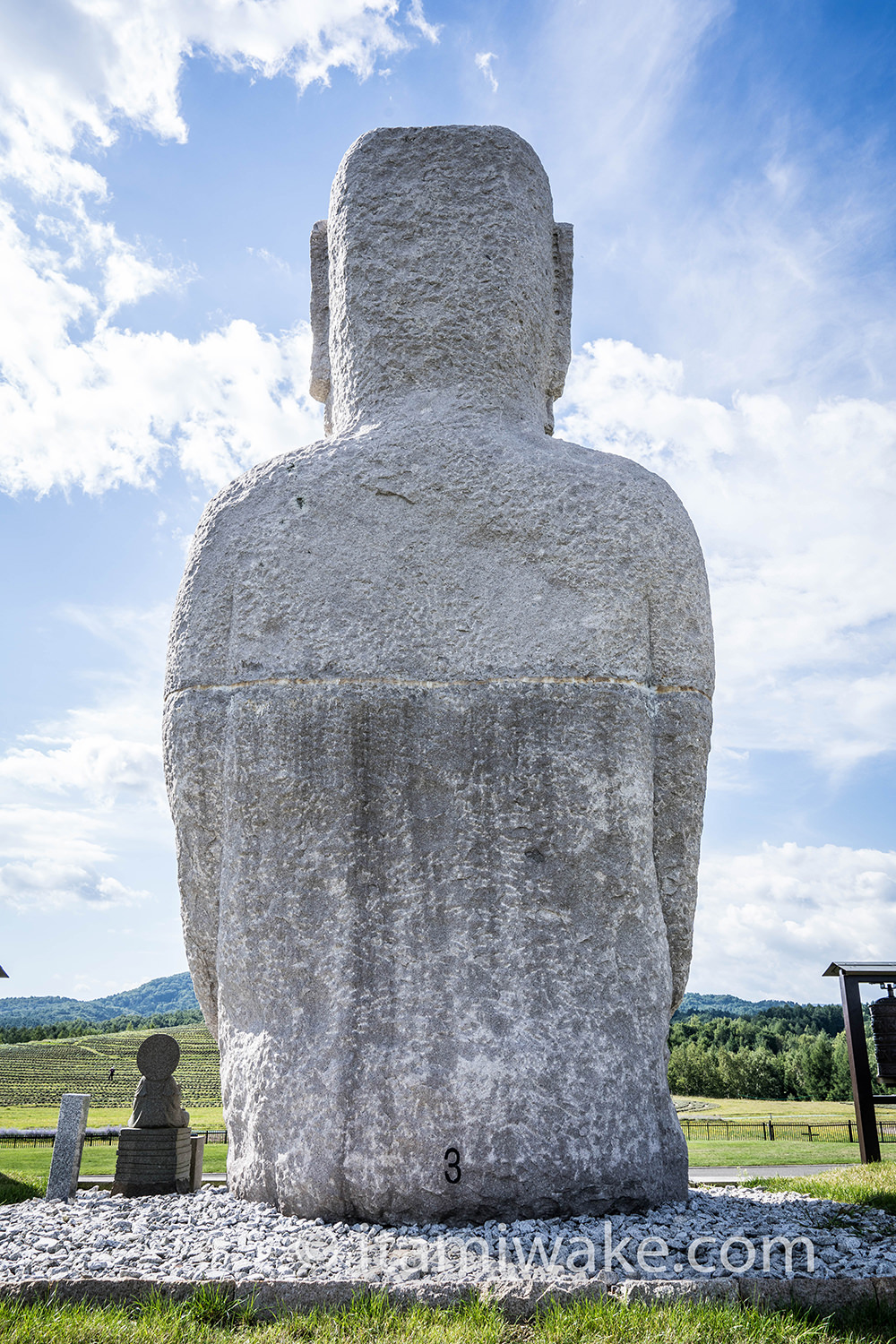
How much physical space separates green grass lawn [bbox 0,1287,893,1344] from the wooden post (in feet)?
22.1

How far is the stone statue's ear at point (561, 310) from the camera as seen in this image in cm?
588

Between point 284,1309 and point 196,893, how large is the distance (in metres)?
2.04

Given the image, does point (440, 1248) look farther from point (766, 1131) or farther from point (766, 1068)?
point (766, 1068)

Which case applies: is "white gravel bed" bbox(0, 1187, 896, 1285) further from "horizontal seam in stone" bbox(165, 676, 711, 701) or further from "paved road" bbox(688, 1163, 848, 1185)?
"paved road" bbox(688, 1163, 848, 1185)

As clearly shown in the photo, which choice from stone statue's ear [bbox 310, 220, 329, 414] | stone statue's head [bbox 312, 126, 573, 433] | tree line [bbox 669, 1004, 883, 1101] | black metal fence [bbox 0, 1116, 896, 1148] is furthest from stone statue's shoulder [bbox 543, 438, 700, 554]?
tree line [bbox 669, 1004, 883, 1101]

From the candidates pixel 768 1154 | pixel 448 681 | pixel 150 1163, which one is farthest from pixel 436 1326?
pixel 768 1154

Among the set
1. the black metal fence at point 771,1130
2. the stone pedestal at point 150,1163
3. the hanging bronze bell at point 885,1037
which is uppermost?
the hanging bronze bell at point 885,1037

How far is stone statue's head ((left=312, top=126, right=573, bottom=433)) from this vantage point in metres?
5.26

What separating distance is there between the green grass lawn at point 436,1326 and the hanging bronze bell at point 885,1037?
637 centimetres

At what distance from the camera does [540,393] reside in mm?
5633

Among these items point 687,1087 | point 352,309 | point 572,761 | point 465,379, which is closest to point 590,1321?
point 572,761

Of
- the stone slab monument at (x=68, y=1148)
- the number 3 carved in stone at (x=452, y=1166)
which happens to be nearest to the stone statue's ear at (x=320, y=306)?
the number 3 carved in stone at (x=452, y=1166)

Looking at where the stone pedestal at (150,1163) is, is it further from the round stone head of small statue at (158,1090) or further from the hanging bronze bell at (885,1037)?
the hanging bronze bell at (885,1037)

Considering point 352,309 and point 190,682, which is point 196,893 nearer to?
point 190,682
